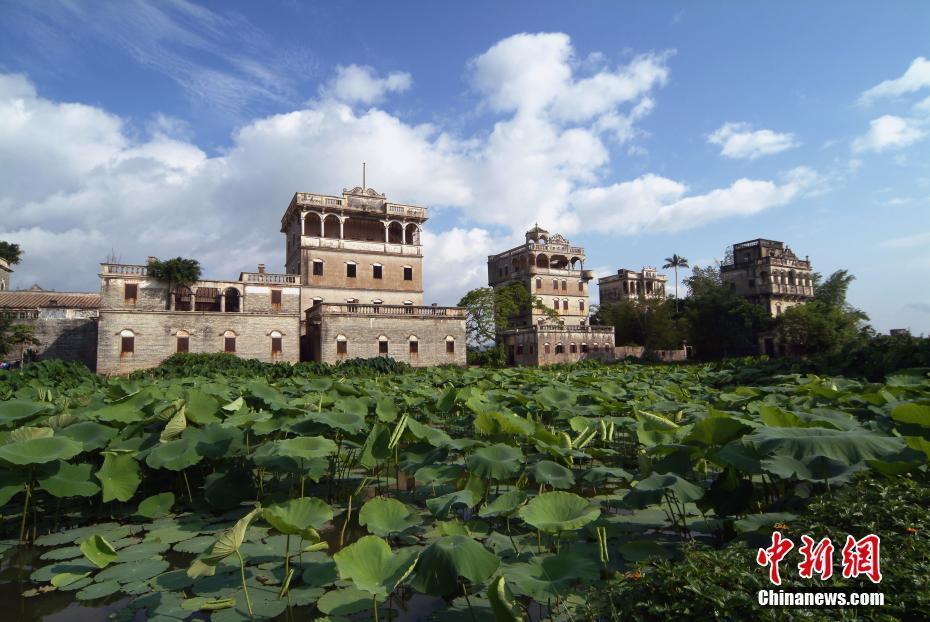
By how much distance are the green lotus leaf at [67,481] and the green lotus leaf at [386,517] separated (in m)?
2.72

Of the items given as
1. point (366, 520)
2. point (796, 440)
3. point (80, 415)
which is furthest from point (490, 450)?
point (80, 415)

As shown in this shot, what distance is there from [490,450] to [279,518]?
6.67ft

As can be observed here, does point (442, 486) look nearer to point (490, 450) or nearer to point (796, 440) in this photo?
point (490, 450)

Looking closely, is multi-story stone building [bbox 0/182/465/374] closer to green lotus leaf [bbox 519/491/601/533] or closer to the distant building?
the distant building

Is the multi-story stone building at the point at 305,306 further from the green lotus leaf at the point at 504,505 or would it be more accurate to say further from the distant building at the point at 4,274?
the green lotus leaf at the point at 504,505

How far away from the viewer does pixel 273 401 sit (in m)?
6.75

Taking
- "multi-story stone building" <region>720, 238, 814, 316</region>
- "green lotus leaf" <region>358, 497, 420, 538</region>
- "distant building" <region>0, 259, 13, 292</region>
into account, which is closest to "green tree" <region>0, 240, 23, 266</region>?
"distant building" <region>0, 259, 13, 292</region>

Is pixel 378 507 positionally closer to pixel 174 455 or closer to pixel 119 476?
pixel 174 455

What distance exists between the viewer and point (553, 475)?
440 cm

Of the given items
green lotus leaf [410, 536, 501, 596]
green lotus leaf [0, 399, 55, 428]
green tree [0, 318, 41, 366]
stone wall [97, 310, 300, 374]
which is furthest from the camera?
stone wall [97, 310, 300, 374]

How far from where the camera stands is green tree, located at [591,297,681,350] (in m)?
42.9

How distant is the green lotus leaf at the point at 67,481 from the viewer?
4418 mm

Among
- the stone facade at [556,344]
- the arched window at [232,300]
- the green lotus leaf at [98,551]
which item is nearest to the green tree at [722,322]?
the stone facade at [556,344]

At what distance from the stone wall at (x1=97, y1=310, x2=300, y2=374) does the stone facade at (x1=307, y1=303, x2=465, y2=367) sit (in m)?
1.87
